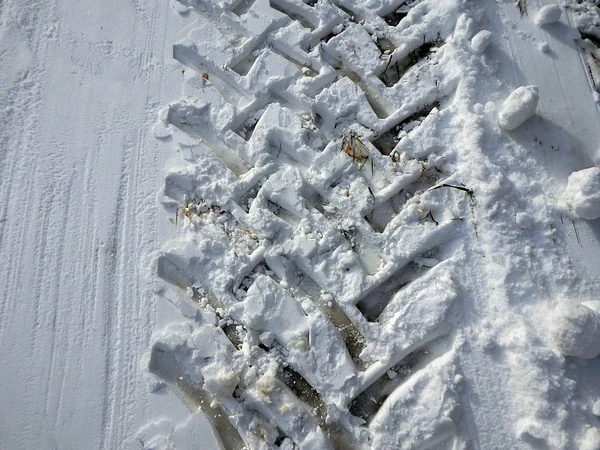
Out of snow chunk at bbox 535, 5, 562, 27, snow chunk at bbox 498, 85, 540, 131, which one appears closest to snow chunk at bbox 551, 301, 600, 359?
snow chunk at bbox 498, 85, 540, 131

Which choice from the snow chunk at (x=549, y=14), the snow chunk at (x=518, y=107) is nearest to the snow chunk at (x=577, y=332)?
the snow chunk at (x=518, y=107)

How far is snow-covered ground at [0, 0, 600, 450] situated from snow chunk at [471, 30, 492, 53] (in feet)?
0.10

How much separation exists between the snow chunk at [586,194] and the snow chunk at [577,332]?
47 cm

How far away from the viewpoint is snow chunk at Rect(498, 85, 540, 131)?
2.69m

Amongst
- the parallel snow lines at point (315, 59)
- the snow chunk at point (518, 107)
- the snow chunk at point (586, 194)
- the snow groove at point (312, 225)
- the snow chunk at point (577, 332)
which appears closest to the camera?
the snow chunk at point (577, 332)

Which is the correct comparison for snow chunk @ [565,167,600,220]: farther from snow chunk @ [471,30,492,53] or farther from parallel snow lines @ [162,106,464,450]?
snow chunk @ [471,30,492,53]

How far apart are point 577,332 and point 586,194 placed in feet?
2.12

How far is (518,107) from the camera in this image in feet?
8.80

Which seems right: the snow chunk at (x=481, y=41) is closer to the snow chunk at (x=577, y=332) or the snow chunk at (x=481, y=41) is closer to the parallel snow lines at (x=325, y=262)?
the parallel snow lines at (x=325, y=262)

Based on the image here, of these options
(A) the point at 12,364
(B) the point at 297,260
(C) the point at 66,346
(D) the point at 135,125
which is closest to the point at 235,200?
(B) the point at 297,260

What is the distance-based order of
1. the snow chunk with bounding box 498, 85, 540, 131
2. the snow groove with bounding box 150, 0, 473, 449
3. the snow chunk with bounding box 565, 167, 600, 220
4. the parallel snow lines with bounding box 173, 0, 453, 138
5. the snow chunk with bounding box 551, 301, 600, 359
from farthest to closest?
the parallel snow lines with bounding box 173, 0, 453, 138 < the snow chunk with bounding box 498, 85, 540, 131 < the snow chunk with bounding box 565, 167, 600, 220 < the snow groove with bounding box 150, 0, 473, 449 < the snow chunk with bounding box 551, 301, 600, 359

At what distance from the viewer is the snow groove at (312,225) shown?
2.36 meters

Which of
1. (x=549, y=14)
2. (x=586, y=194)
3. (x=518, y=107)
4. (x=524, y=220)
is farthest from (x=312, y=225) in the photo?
(x=549, y=14)

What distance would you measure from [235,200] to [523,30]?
1791 millimetres
